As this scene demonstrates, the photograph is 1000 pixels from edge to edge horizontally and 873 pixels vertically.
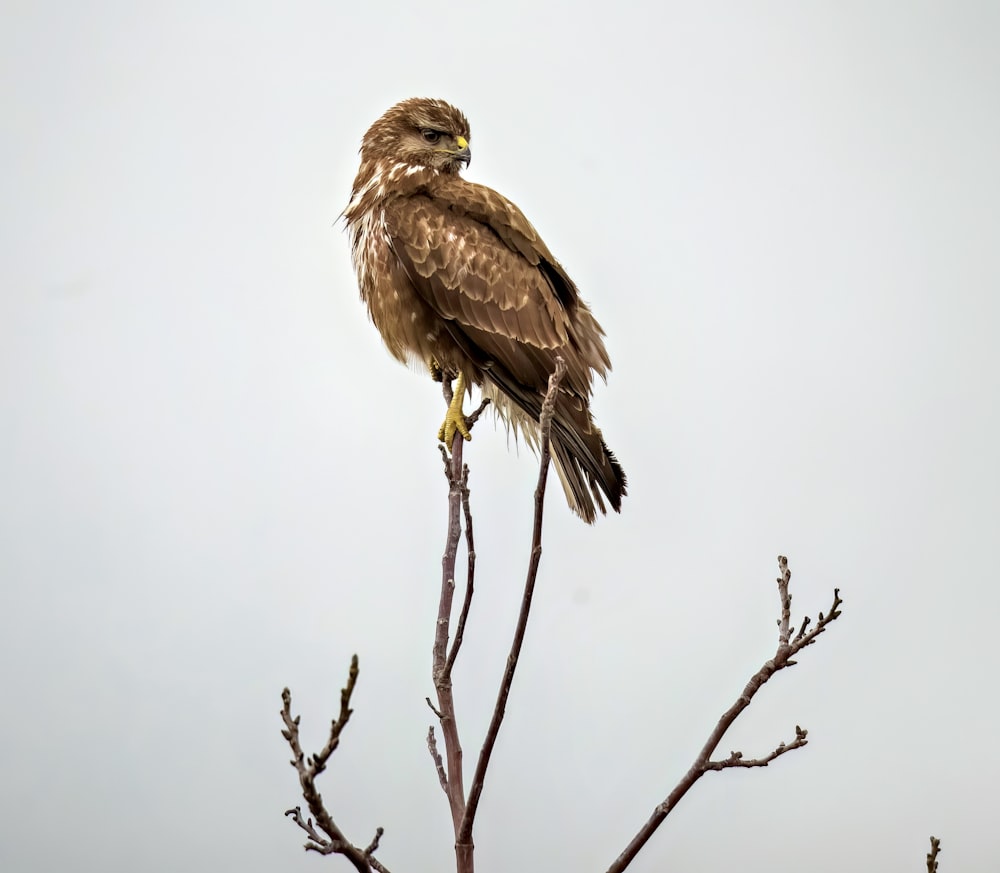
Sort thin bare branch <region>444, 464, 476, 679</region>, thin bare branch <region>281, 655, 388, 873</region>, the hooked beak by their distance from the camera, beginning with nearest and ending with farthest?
thin bare branch <region>281, 655, 388, 873</region>
thin bare branch <region>444, 464, 476, 679</region>
the hooked beak

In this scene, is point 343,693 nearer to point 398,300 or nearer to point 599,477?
point 599,477

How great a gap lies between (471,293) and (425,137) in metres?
1.01

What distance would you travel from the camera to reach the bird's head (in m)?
5.48

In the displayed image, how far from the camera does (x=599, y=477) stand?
4.65 meters

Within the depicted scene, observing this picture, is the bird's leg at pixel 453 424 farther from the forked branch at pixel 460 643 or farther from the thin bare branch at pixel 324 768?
the thin bare branch at pixel 324 768

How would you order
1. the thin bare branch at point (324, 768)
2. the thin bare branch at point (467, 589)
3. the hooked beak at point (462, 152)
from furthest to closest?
the hooked beak at point (462, 152)
the thin bare branch at point (467, 589)
the thin bare branch at point (324, 768)

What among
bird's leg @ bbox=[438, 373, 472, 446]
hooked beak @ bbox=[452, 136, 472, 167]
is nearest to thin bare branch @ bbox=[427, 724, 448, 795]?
bird's leg @ bbox=[438, 373, 472, 446]

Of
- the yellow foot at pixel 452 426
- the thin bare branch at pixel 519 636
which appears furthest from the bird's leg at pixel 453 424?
the thin bare branch at pixel 519 636

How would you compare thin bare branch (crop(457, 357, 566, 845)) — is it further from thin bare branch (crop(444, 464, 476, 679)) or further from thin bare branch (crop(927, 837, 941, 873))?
thin bare branch (crop(927, 837, 941, 873))

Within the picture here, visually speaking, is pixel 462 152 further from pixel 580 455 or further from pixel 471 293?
pixel 580 455

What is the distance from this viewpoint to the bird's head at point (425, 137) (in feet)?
18.0

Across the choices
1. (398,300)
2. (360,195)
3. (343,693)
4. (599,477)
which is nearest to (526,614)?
(343,693)

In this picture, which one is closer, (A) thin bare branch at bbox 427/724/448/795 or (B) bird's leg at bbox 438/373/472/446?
(A) thin bare branch at bbox 427/724/448/795

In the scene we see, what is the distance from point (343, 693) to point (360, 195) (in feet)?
12.9
